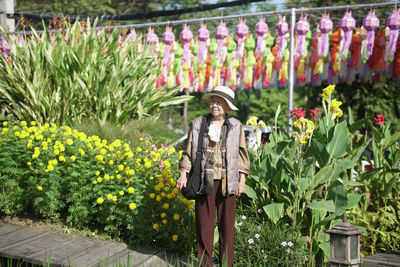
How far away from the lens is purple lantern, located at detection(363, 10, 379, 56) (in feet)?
22.3

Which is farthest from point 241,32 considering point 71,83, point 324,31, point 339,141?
point 339,141

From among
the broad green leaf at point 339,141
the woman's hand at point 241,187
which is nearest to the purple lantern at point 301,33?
the broad green leaf at point 339,141

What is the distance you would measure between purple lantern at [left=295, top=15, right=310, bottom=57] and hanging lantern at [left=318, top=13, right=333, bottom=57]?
0.23 meters

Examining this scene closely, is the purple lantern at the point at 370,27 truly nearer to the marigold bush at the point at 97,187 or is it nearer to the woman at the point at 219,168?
the marigold bush at the point at 97,187

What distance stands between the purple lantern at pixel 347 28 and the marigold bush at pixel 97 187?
4.00 metres

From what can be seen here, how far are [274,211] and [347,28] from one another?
4.44 metres

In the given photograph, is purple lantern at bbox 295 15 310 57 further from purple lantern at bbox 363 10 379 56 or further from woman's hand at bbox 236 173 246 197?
woman's hand at bbox 236 173 246 197

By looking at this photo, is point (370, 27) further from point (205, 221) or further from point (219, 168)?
point (205, 221)

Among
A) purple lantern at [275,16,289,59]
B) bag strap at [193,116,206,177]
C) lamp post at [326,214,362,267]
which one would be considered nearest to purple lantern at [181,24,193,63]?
purple lantern at [275,16,289,59]

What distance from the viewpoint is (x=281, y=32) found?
743 cm

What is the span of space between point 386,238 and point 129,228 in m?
2.50

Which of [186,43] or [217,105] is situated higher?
[186,43]

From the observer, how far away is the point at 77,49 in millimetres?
6113

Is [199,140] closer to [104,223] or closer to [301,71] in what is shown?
[104,223]
